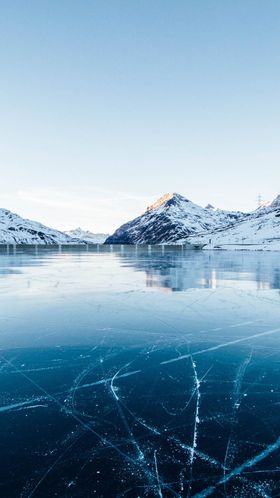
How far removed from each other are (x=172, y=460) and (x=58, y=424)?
1238 mm

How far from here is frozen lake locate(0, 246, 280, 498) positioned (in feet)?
8.89

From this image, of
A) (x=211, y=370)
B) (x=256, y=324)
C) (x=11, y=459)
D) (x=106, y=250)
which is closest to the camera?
(x=11, y=459)

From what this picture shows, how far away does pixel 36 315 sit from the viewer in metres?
8.41

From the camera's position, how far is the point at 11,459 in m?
2.90

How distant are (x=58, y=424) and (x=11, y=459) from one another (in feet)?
2.05

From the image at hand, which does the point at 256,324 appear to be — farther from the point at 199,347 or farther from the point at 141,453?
the point at 141,453

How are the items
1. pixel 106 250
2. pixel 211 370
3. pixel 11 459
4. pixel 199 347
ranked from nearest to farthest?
pixel 11 459, pixel 211 370, pixel 199 347, pixel 106 250

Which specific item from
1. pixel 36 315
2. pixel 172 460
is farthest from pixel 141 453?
pixel 36 315

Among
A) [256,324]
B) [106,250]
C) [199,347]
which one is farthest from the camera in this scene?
[106,250]

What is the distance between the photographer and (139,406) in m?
3.85

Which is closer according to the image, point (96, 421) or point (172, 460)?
point (172, 460)

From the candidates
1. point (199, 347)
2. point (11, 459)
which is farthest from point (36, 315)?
point (11, 459)

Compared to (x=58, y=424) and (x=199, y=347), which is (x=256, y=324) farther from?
(x=58, y=424)

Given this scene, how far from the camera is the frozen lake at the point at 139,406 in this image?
271 cm
